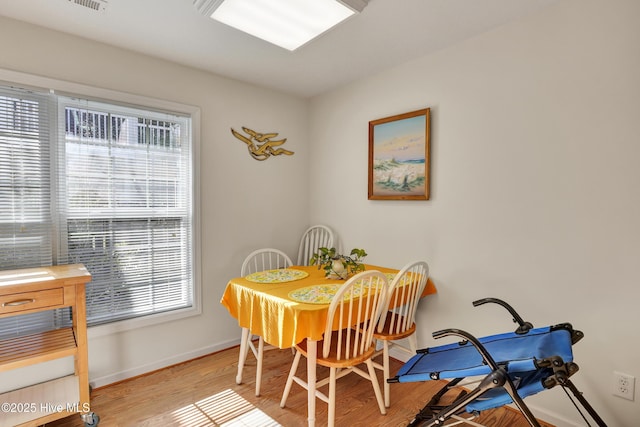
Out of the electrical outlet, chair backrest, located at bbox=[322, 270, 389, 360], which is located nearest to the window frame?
chair backrest, located at bbox=[322, 270, 389, 360]

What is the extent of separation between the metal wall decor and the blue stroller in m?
2.28

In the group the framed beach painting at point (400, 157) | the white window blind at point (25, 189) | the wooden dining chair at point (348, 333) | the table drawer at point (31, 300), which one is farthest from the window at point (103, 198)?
the framed beach painting at point (400, 157)

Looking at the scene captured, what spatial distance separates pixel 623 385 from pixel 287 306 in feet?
6.01

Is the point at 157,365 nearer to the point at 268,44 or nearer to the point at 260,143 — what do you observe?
the point at 260,143

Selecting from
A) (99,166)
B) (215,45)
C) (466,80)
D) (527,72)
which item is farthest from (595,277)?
(99,166)

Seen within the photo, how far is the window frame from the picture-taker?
2133 millimetres

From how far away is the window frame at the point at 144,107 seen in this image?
2133mm

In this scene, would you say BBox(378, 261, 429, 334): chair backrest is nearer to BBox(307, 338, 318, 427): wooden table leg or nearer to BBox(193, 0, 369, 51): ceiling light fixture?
BBox(307, 338, 318, 427): wooden table leg

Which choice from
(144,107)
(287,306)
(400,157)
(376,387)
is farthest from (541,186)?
(144,107)

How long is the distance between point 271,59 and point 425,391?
9.08ft

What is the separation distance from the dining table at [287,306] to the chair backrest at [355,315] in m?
0.08

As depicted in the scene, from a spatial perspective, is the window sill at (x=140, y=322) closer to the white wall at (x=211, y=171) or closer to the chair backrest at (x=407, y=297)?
the white wall at (x=211, y=171)

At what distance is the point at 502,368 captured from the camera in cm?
129

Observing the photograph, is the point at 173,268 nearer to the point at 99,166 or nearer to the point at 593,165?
the point at 99,166
